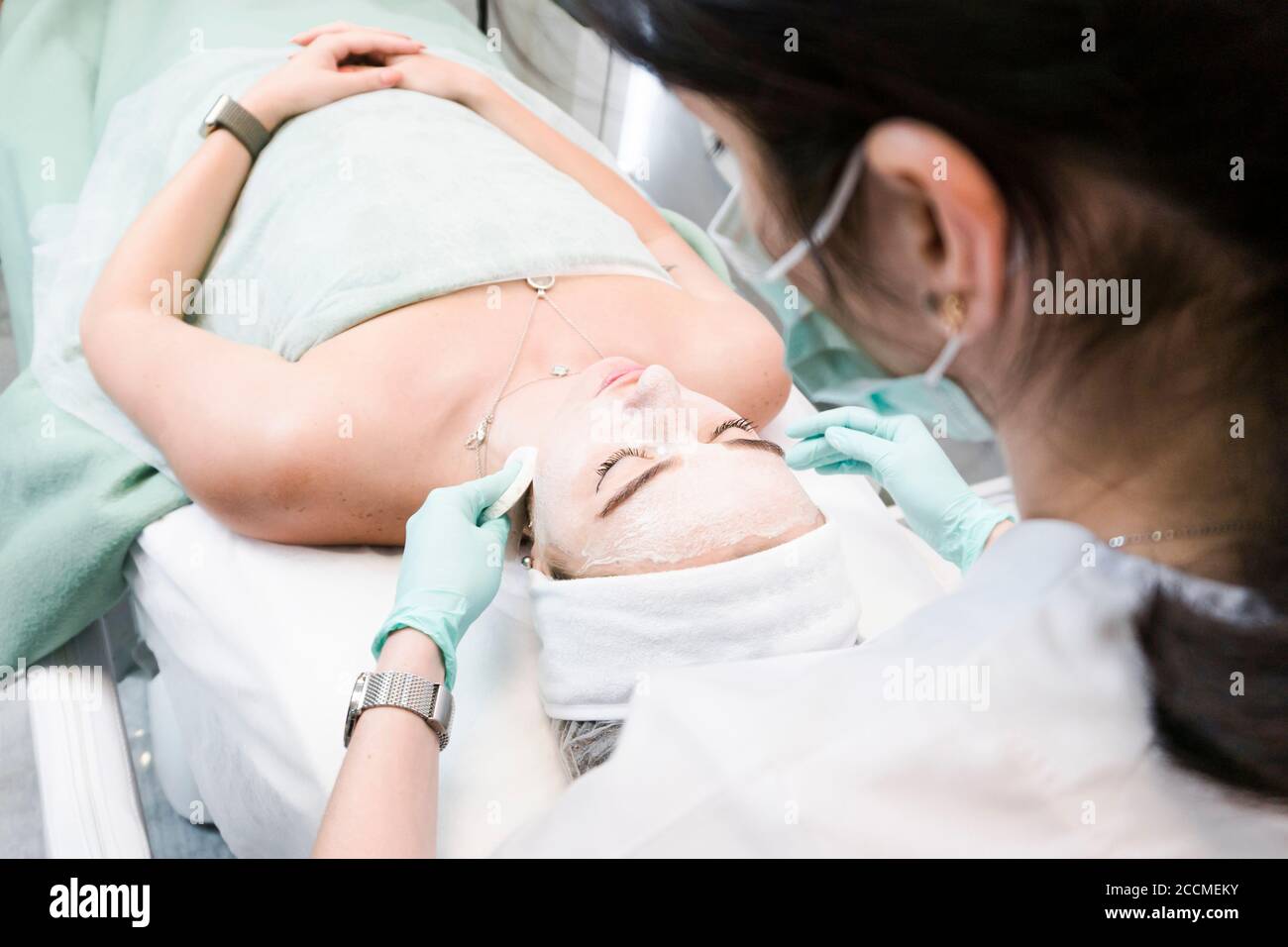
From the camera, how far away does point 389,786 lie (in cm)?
81

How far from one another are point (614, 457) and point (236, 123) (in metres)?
0.86

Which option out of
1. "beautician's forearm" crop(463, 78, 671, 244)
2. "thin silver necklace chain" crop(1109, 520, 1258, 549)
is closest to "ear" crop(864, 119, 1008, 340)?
"thin silver necklace chain" crop(1109, 520, 1258, 549)

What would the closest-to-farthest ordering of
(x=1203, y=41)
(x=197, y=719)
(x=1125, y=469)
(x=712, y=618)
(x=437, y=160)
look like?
(x=1203, y=41)
(x=1125, y=469)
(x=712, y=618)
(x=197, y=719)
(x=437, y=160)

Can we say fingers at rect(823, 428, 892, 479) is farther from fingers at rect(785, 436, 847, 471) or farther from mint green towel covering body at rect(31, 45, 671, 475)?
mint green towel covering body at rect(31, 45, 671, 475)

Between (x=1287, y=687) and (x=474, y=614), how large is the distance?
2.34 feet

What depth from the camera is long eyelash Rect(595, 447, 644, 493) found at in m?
1.02

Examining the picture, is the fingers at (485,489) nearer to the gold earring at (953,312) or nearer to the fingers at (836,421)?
the fingers at (836,421)

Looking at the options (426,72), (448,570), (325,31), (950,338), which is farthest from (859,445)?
(325,31)

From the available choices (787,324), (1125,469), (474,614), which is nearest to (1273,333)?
(1125,469)

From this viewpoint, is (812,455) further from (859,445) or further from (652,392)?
(652,392)

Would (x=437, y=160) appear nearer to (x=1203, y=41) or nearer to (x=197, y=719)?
(x=197, y=719)

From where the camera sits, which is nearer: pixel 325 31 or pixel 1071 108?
pixel 1071 108

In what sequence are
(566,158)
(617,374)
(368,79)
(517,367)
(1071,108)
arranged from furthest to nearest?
(566,158), (368,79), (517,367), (617,374), (1071,108)

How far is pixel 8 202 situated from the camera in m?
1.54
